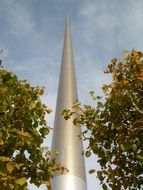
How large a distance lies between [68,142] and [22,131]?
24845 mm

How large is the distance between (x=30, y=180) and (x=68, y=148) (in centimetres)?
2405

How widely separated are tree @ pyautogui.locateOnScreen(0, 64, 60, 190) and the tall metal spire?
2092 centimetres

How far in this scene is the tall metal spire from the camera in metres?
31.6

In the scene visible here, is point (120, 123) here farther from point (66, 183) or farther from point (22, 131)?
point (66, 183)

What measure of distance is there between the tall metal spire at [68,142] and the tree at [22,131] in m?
20.9

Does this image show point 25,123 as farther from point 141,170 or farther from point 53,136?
point 53,136

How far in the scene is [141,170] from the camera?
35.6 ft

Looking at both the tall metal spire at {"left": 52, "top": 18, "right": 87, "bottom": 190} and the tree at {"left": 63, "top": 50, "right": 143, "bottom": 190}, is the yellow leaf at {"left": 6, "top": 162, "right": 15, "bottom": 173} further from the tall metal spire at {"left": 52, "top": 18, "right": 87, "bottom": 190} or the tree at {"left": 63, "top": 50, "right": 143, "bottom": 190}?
the tall metal spire at {"left": 52, "top": 18, "right": 87, "bottom": 190}

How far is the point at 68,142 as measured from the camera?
34.7 meters

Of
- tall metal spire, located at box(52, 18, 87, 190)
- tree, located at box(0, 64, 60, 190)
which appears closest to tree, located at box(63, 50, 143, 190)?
tree, located at box(0, 64, 60, 190)

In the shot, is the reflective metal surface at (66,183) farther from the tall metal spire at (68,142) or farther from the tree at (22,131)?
the tree at (22,131)

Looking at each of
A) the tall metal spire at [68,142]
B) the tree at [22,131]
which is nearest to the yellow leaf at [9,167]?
the tree at [22,131]

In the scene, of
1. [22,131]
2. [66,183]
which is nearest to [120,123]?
[22,131]

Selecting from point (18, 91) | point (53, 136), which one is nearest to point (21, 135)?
point (18, 91)
